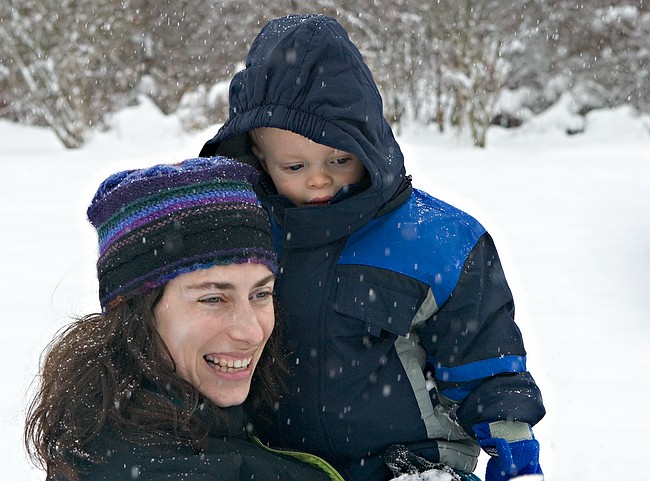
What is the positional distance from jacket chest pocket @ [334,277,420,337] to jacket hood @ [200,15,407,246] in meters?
0.17

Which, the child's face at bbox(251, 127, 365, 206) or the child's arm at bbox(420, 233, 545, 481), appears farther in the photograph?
the child's face at bbox(251, 127, 365, 206)

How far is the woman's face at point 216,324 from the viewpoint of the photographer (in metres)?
1.87

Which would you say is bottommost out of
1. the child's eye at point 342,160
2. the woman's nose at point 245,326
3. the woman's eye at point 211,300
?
the woman's nose at point 245,326

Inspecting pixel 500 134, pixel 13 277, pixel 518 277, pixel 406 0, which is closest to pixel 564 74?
pixel 500 134

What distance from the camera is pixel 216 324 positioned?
1877 mm

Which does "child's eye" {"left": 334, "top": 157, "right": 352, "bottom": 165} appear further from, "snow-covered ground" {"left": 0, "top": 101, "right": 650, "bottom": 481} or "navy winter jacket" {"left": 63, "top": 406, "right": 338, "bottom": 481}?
"snow-covered ground" {"left": 0, "top": 101, "right": 650, "bottom": 481}

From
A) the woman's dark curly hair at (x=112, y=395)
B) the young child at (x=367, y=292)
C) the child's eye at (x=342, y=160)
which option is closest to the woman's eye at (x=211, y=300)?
the woman's dark curly hair at (x=112, y=395)

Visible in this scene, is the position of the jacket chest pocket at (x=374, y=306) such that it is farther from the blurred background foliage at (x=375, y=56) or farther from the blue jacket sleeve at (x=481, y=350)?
the blurred background foliage at (x=375, y=56)

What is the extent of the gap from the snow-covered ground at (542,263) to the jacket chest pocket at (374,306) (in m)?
0.93

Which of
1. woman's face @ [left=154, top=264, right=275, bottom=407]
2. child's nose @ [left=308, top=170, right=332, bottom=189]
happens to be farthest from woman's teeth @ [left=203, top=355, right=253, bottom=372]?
child's nose @ [left=308, top=170, right=332, bottom=189]

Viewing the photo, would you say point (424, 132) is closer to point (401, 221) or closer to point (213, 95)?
point (213, 95)

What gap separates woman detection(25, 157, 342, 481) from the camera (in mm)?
1786

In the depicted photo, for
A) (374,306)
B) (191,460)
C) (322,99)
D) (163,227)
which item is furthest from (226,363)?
(322,99)

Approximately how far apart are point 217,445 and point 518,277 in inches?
201
